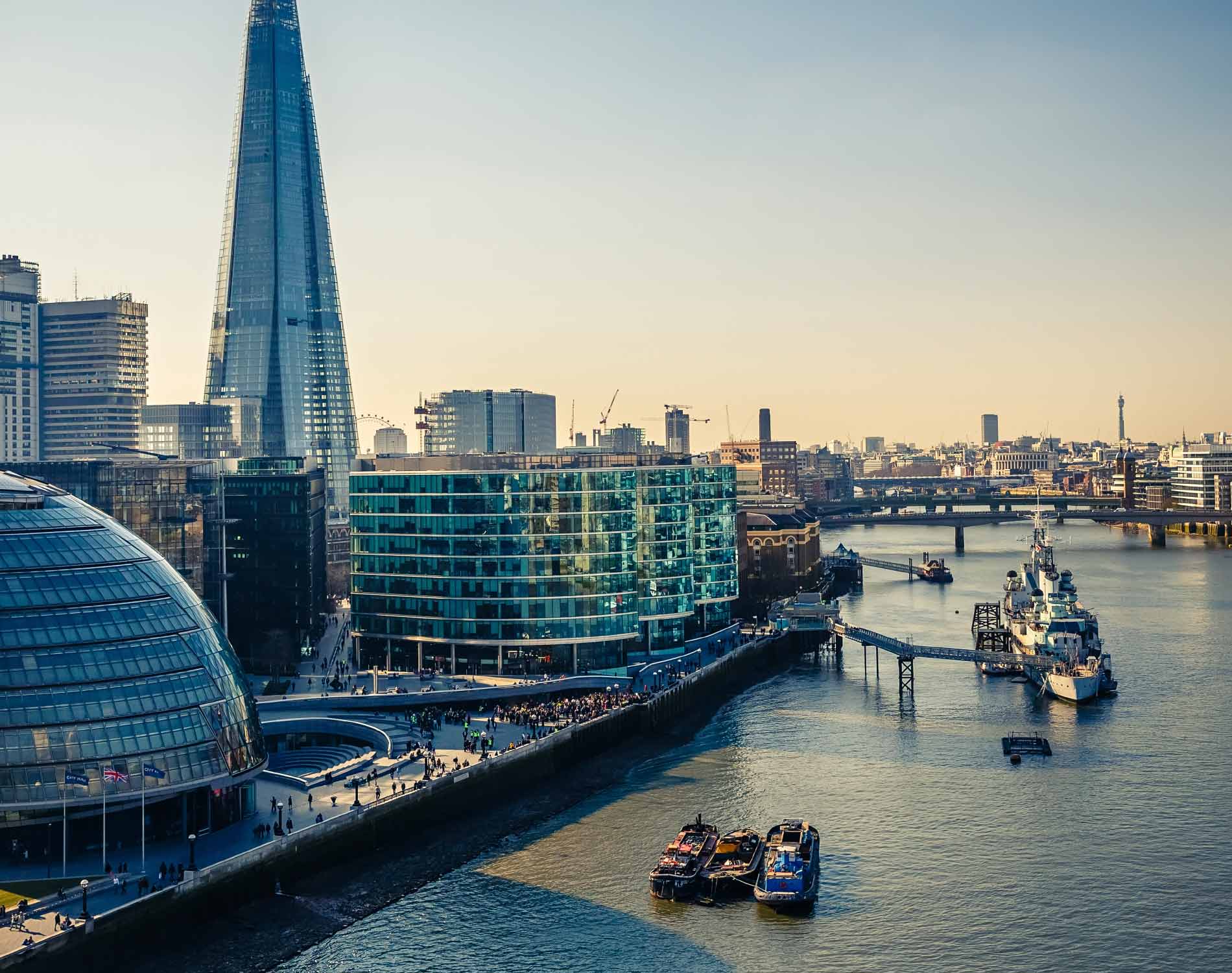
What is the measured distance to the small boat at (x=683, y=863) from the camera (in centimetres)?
6178

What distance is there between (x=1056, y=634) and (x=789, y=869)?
62.3 meters

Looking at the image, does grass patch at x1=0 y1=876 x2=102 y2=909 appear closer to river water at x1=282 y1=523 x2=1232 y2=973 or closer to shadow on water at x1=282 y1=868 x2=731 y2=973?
shadow on water at x1=282 y1=868 x2=731 y2=973

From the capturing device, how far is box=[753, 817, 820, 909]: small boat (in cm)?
6016

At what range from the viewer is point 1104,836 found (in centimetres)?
6962

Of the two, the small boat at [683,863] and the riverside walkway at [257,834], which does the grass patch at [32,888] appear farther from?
the small boat at [683,863]

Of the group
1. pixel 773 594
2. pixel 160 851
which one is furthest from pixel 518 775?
pixel 773 594

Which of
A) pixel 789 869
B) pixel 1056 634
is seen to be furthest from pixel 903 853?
pixel 1056 634

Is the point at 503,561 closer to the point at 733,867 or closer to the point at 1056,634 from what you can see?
the point at 1056,634

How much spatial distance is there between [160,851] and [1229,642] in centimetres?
10016

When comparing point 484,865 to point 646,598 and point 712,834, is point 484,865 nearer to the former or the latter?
point 712,834

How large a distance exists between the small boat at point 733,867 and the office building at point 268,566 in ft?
178

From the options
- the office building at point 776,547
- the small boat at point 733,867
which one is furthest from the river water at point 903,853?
the office building at point 776,547

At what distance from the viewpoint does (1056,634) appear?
385 feet

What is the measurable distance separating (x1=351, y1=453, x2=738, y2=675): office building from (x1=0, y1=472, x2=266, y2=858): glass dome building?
39598mm
